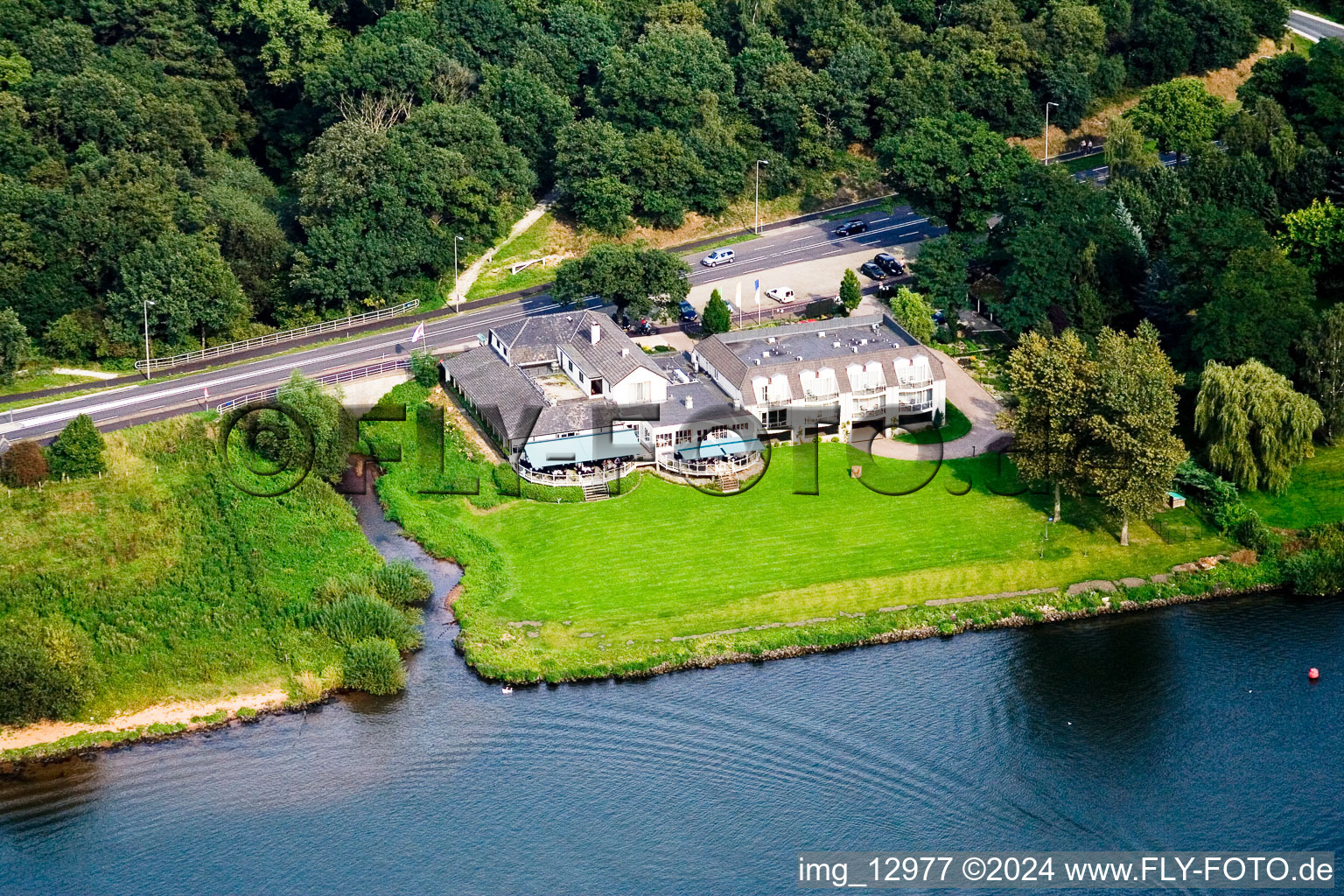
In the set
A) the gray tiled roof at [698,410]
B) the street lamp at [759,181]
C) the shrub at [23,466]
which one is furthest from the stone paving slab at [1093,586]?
the shrub at [23,466]

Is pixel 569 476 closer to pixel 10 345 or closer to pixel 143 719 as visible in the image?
pixel 143 719

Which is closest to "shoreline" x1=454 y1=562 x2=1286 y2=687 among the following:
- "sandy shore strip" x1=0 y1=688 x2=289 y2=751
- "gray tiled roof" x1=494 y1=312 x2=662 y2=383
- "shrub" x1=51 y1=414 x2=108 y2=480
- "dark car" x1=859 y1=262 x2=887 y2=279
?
"sandy shore strip" x1=0 y1=688 x2=289 y2=751

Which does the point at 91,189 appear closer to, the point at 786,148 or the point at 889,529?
the point at 786,148

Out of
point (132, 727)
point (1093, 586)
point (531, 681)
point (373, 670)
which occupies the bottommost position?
point (132, 727)

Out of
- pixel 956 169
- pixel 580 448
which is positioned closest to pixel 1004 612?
pixel 580 448

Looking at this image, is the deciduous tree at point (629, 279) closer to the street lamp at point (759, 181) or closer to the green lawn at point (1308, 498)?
the street lamp at point (759, 181)

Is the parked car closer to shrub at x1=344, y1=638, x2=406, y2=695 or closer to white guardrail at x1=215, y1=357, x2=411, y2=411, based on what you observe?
white guardrail at x1=215, y1=357, x2=411, y2=411

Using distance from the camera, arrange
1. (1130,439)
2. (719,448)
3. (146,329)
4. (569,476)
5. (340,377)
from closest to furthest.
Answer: (1130,439) → (569,476) → (719,448) → (340,377) → (146,329)
